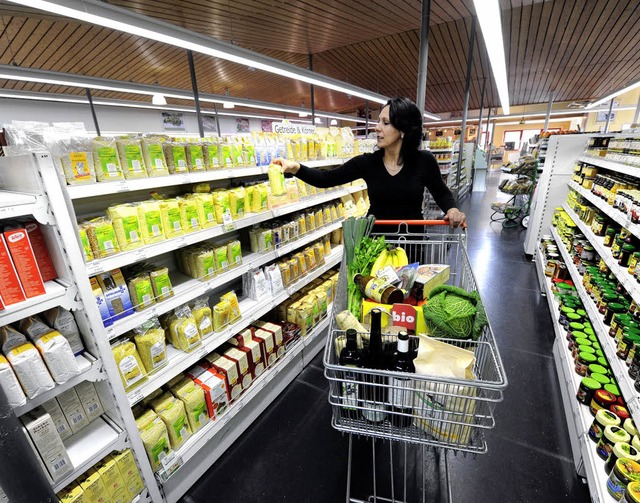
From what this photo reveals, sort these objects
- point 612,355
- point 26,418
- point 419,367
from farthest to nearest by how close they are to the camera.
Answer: point 612,355, point 26,418, point 419,367

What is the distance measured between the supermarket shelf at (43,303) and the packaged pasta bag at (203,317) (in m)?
0.77

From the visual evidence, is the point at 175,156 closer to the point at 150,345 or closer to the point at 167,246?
the point at 167,246

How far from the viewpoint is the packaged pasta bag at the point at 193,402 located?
1.85 meters

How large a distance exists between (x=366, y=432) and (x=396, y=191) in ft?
4.52

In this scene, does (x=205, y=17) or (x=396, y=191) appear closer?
(x=396, y=191)

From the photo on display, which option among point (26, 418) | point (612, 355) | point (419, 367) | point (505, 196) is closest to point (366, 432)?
point (419, 367)

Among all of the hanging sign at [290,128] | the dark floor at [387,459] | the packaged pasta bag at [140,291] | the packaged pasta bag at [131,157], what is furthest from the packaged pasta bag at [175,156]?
the dark floor at [387,459]

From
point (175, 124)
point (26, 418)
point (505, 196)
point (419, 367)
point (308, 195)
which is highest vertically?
point (175, 124)

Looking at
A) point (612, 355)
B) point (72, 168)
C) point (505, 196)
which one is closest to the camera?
point (72, 168)

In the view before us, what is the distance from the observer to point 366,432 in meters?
1.11

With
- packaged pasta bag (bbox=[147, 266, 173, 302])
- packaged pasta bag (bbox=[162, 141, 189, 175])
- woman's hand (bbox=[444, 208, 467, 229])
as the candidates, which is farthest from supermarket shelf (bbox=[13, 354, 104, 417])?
woman's hand (bbox=[444, 208, 467, 229])

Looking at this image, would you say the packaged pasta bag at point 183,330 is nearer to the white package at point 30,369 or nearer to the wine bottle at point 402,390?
the white package at point 30,369

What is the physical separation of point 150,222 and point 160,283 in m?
0.35

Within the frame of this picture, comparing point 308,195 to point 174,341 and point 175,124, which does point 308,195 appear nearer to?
point 174,341
